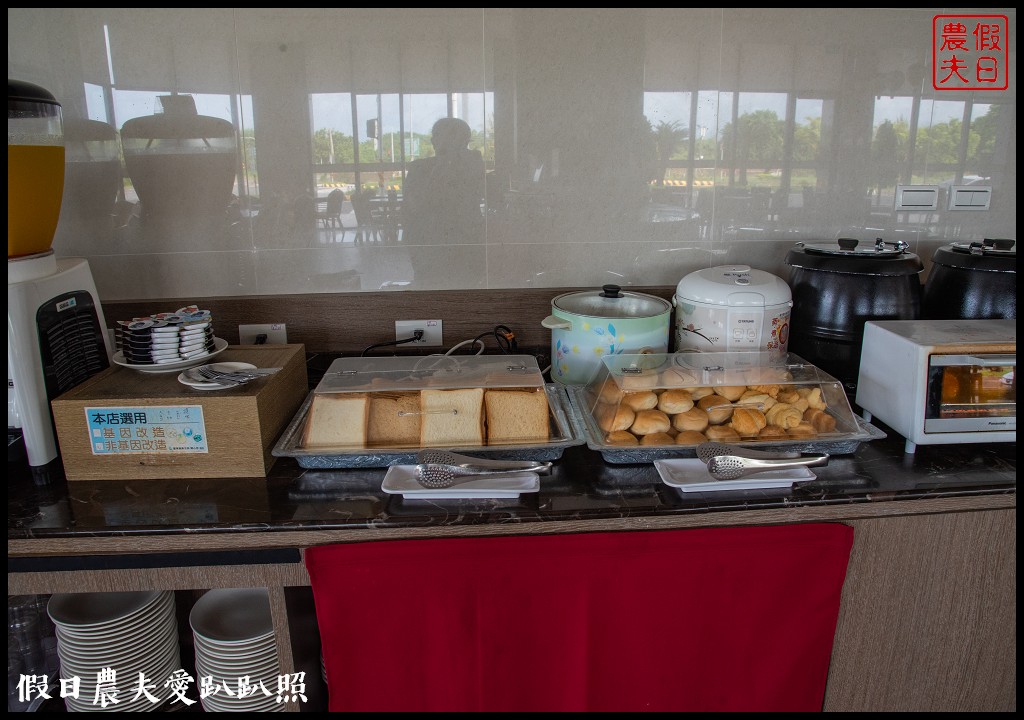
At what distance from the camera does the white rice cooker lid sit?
134cm

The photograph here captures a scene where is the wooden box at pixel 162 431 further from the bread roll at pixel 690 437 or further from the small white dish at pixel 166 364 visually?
the bread roll at pixel 690 437

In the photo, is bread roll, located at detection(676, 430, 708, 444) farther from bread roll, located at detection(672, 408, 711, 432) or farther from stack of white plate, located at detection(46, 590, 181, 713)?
stack of white plate, located at detection(46, 590, 181, 713)

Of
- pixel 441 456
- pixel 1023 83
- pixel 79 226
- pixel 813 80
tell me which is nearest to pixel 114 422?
pixel 441 456

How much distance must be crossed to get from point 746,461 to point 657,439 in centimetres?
15

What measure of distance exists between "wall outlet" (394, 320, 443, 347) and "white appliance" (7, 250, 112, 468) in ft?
1.97

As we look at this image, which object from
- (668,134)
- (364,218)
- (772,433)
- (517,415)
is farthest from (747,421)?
(364,218)

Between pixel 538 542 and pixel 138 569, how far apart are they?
57 cm

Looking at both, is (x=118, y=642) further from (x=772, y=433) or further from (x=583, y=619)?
(x=772, y=433)

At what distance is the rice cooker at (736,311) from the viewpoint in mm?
1341

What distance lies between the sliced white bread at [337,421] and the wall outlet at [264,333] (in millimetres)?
425

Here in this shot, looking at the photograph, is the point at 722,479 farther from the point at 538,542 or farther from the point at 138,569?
the point at 138,569

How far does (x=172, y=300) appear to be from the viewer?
1.51m

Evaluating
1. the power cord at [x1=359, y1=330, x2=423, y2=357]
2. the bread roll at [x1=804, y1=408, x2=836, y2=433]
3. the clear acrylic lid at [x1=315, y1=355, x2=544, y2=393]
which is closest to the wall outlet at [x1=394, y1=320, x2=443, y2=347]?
the power cord at [x1=359, y1=330, x2=423, y2=357]

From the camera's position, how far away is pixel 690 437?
1.14 metres
